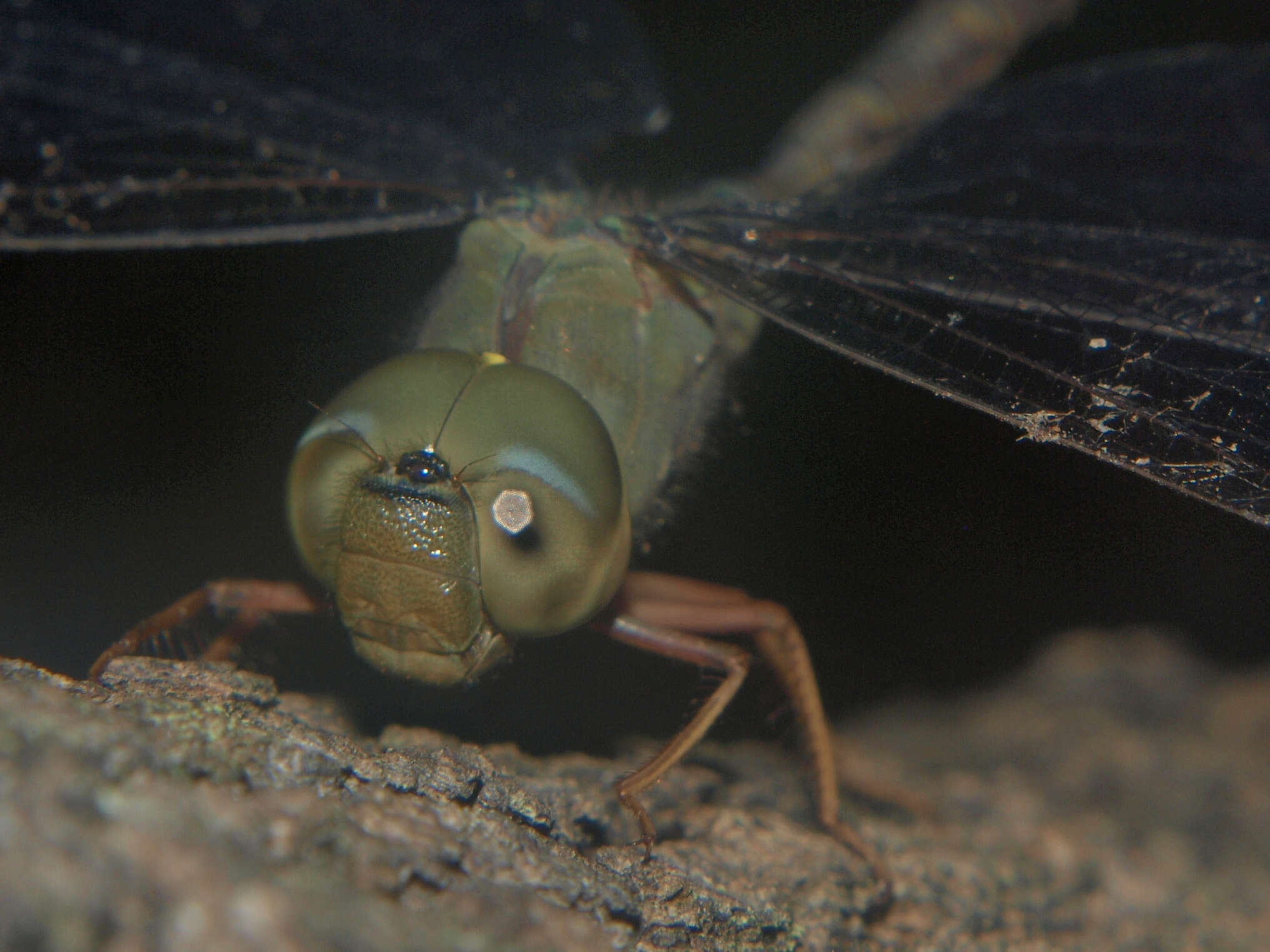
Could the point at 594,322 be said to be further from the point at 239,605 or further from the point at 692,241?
the point at 239,605

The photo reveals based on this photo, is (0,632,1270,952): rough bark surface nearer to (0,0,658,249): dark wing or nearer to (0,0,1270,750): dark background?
(0,0,1270,750): dark background

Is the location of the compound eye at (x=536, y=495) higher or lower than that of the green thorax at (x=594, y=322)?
lower

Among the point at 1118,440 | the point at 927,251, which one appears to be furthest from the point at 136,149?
the point at 1118,440

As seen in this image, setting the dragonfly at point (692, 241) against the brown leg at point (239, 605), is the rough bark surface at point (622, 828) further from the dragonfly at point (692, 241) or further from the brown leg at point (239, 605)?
the brown leg at point (239, 605)

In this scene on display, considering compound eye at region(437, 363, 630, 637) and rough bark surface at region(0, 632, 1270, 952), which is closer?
rough bark surface at region(0, 632, 1270, 952)

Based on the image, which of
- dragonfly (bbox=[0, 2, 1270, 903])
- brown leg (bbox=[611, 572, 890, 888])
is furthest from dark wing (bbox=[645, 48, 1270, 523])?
brown leg (bbox=[611, 572, 890, 888])

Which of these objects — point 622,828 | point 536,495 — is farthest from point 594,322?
point 622,828

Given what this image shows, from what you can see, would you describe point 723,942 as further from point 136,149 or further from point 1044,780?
point 136,149

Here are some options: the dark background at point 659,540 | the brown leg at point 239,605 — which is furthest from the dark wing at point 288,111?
the brown leg at point 239,605
